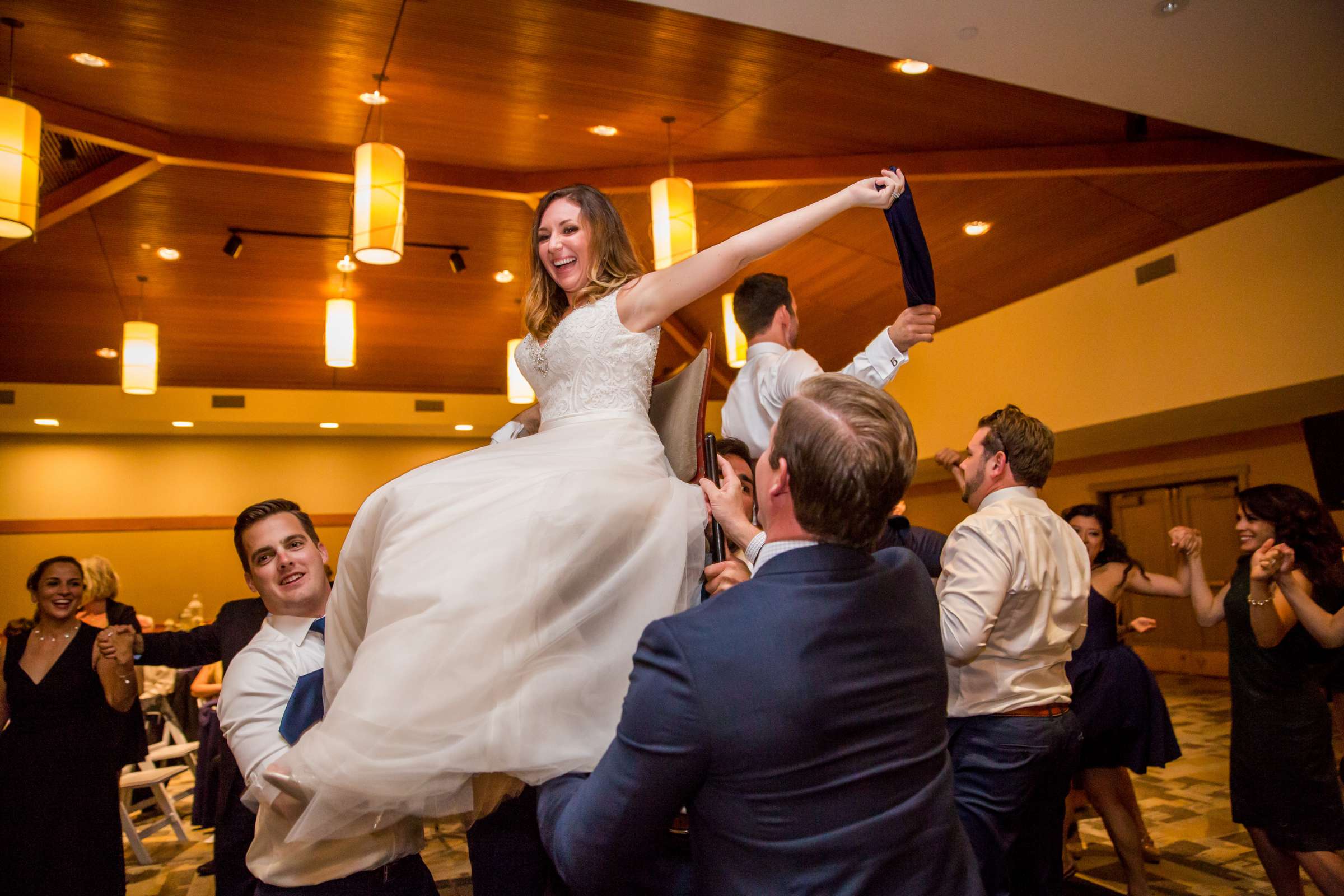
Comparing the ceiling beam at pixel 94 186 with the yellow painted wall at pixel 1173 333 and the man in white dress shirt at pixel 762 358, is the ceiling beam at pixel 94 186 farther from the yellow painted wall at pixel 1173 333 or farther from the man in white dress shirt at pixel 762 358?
the yellow painted wall at pixel 1173 333

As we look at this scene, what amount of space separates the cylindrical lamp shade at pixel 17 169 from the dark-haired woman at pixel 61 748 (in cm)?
149

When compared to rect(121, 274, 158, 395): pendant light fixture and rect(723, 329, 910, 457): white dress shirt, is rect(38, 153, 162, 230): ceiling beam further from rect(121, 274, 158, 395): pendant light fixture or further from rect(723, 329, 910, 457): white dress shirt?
rect(723, 329, 910, 457): white dress shirt

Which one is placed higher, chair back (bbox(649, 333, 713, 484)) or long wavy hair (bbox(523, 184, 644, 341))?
long wavy hair (bbox(523, 184, 644, 341))

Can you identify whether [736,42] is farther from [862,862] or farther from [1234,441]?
[1234,441]

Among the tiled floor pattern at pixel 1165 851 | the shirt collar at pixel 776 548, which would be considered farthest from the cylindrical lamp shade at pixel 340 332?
the shirt collar at pixel 776 548

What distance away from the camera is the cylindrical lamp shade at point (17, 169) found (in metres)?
3.96

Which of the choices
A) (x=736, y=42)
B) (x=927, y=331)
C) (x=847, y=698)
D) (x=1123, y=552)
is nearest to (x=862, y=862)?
(x=847, y=698)

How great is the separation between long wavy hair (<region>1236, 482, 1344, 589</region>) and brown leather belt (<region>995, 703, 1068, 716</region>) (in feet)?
4.82

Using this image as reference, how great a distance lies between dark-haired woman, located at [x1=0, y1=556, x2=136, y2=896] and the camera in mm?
3424

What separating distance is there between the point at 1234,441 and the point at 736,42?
7838 mm

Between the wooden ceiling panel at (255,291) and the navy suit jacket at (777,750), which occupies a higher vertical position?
the wooden ceiling panel at (255,291)

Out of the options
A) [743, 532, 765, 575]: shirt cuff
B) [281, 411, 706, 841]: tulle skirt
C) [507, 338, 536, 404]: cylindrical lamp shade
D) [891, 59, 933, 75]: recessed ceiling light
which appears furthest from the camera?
[507, 338, 536, 404]: cylindrical lamp shade

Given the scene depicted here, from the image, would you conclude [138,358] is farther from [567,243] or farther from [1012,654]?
[1012,654]

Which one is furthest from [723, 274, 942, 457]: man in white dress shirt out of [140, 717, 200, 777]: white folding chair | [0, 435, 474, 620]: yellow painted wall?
[0, 435, 474, 620]: yellow painted wall
